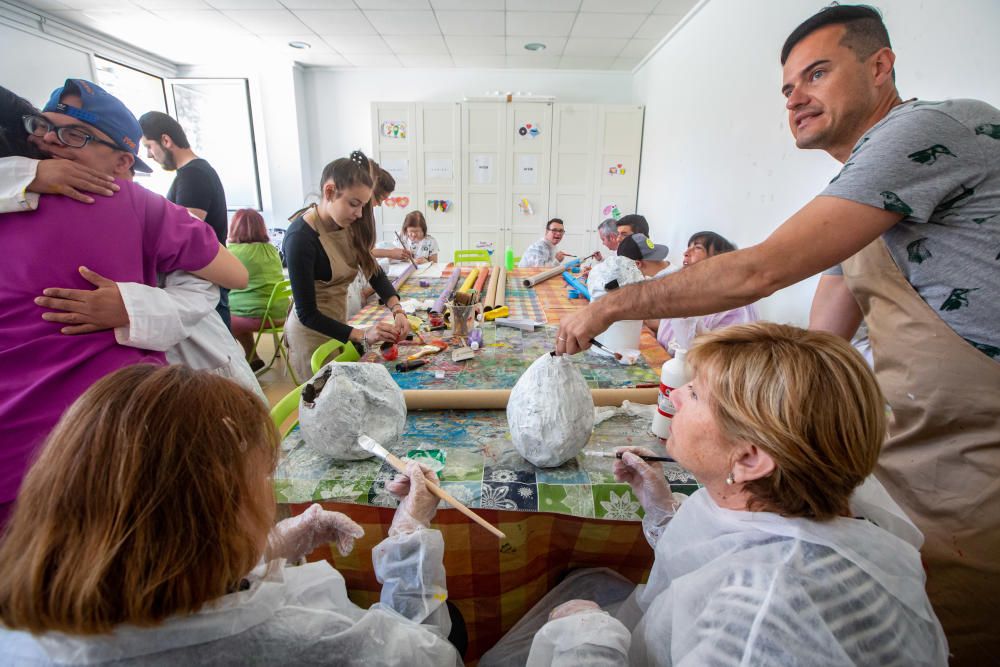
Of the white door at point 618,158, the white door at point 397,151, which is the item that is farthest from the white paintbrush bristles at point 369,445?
the white door at point 618,158

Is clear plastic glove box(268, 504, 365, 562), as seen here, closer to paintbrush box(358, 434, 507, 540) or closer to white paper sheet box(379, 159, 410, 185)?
paintbrush box(358, 434, 507, 540)

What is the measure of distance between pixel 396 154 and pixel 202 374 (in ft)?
19.5

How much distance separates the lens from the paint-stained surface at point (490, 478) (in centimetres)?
107

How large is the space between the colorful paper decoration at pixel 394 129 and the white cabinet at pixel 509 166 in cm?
1

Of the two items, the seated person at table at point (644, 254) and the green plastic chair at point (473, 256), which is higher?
the seated person at table at point (644, 254)

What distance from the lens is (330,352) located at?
72.2 inches

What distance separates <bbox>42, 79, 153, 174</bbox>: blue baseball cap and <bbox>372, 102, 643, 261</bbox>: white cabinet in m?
5.14

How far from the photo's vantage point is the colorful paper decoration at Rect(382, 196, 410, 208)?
614 centimetres

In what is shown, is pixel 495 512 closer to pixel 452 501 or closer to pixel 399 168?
pixel 452 501

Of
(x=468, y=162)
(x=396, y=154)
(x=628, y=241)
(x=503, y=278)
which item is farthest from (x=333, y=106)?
(x=628, y=241)

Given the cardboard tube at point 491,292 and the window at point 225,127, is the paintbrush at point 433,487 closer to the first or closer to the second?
the cardboard tube at point 491,292

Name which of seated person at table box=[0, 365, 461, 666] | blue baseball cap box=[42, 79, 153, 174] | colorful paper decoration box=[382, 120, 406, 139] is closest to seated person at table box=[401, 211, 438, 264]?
colorful paper decoration box=[382, 120, 406, 139]

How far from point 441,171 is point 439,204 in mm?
423

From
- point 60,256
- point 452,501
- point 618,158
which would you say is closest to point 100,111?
point 60,256
